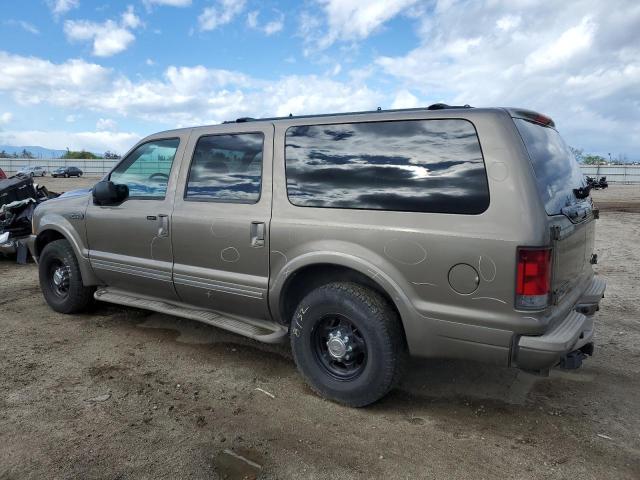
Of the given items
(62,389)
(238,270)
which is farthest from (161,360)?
(238,270)

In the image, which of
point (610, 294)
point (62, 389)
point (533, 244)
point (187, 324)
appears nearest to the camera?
point (533, 244)

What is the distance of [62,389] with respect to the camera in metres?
3.46

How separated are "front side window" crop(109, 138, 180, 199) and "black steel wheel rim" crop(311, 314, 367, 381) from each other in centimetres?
189

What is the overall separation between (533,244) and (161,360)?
303 cm

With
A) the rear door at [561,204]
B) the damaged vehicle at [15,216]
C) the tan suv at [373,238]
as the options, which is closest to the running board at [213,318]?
the tan suv at [373,238]

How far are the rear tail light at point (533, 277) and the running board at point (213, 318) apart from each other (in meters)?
1.69

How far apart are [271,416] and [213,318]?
3.51 feet

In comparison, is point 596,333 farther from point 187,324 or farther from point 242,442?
point 187,324

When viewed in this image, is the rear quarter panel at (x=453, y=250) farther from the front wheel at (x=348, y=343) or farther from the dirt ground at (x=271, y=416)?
the dirt ground at (x=271, y=416)

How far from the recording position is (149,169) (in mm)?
4336

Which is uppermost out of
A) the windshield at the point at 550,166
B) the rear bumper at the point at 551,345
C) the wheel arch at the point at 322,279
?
the windshield at the point at 550,166

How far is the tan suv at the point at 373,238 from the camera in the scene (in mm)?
2652

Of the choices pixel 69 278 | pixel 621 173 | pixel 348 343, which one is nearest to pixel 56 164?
pixel 621 173

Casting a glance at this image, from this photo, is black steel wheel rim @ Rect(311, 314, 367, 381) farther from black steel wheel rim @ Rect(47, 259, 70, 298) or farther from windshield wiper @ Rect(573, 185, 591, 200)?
black steel wheel rim @ Rect(47, 259, 70, 298)
